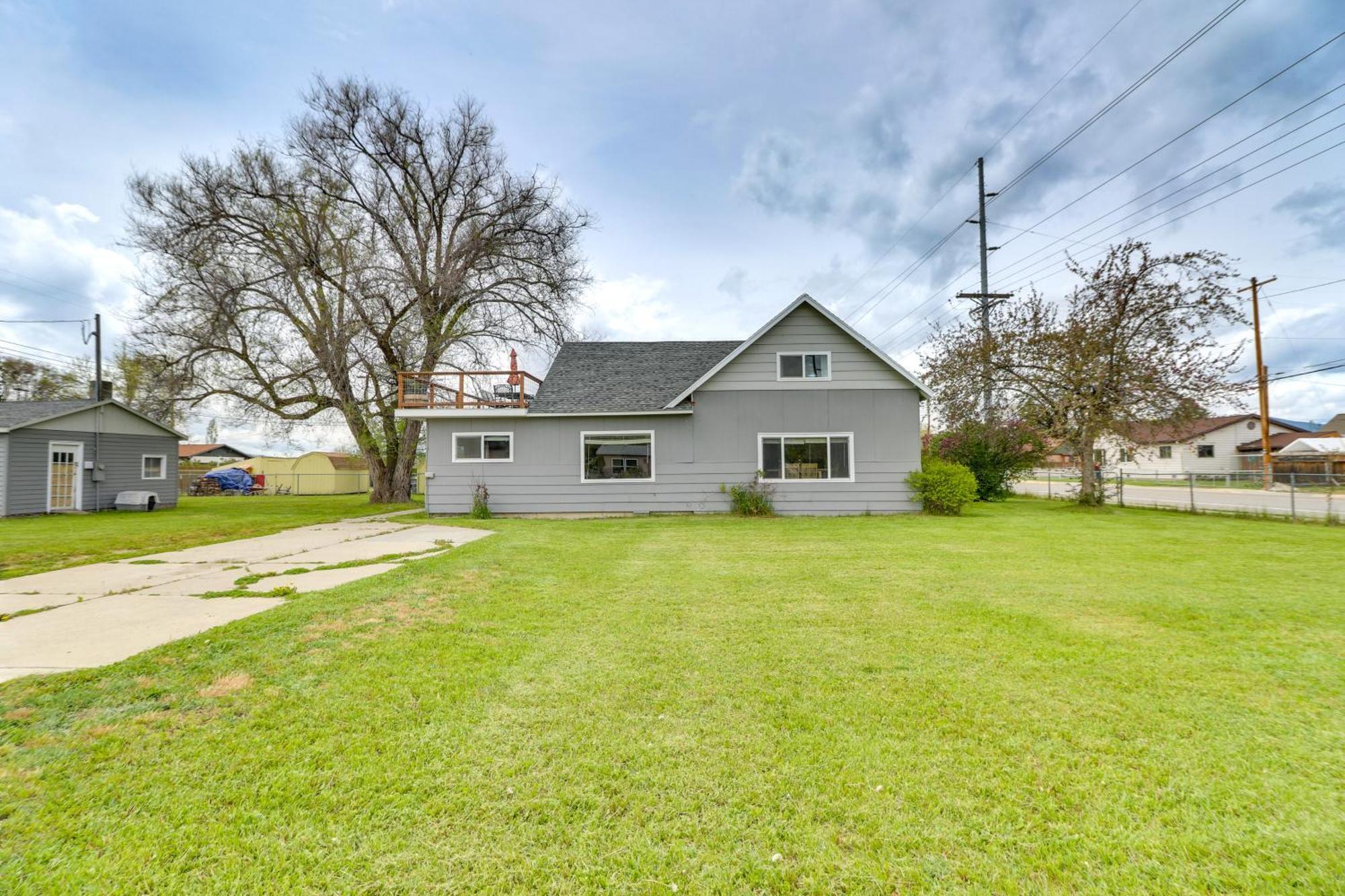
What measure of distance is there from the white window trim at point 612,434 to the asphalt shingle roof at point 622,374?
22.3 inches

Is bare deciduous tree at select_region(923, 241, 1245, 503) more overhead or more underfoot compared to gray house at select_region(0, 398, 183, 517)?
more overhead

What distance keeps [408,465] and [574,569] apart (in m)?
15.5

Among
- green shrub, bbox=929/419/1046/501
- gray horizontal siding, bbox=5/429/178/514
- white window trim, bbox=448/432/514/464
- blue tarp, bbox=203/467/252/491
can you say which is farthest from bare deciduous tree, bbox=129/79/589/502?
blue tarp, bbox=203/467/252/491

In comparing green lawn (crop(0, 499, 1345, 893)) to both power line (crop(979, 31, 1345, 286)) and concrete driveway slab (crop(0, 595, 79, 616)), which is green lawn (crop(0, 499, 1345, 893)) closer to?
concrete driveway slab (crop(0, 595, 79, 616))

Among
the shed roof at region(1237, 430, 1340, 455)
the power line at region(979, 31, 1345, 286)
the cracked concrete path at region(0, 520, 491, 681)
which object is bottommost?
the cracked concrete path at region(0, 520, 491, 681)

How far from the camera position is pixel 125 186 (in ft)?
54.1

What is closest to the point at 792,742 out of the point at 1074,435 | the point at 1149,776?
the point at 1149,776

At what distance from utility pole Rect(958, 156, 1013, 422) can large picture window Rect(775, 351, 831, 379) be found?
7.58 meters

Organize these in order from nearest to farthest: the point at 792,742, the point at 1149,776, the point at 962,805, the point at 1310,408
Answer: the point at 962,805, the point at 1149,776, the point at 792,742, the point at 1310,408

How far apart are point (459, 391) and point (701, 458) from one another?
6.66 metres

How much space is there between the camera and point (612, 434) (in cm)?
1391

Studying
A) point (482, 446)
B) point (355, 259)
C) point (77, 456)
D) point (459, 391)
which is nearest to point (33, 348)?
point (77, 456)

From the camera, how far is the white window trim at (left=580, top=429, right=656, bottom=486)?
13.9 meters

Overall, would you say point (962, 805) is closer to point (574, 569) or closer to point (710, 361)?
point (574, 569)
